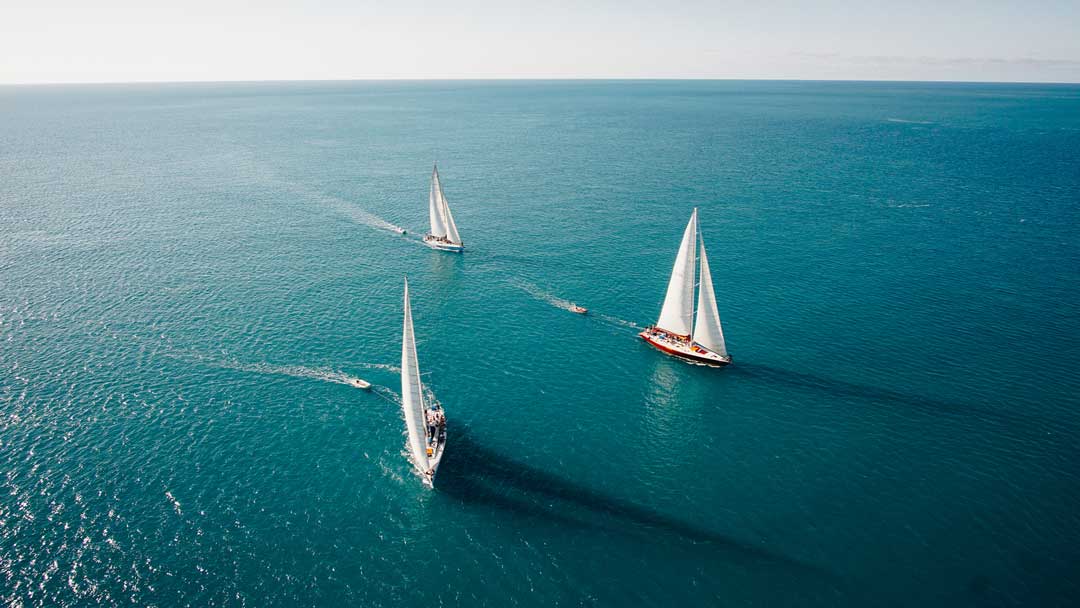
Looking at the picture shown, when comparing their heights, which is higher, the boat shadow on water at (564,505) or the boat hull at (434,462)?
the boat hull at (434,462)

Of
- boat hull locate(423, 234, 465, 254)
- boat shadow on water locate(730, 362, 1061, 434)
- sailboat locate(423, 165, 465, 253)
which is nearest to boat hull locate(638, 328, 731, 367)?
boat shadow on water locate(730, 362, 1061, 434)

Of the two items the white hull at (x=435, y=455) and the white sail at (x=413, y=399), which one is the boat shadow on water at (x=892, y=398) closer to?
the white hull at (x=435, y=455)

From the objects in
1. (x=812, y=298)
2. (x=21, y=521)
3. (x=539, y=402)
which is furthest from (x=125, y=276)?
(x=812, y=298)

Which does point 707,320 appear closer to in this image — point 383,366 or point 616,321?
point 616,321

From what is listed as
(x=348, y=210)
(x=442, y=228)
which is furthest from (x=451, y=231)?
(x=348, y=210)

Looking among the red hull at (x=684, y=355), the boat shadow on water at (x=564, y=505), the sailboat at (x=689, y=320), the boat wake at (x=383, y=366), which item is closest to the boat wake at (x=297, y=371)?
the boat wake at (x=383, y=366)

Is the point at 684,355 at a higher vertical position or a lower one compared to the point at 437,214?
lower
